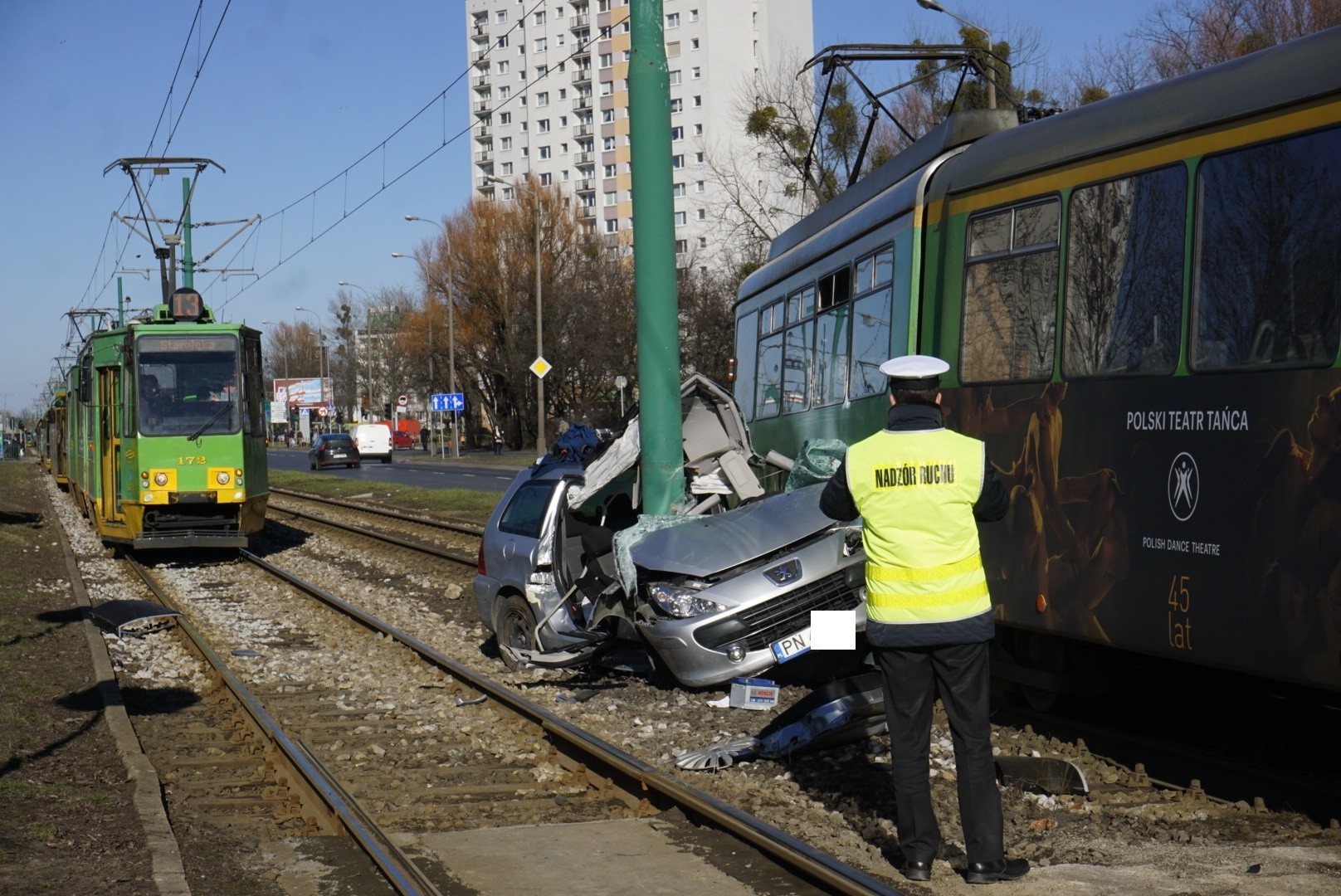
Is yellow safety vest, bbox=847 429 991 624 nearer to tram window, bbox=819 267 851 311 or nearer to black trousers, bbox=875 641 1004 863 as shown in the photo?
black trousers, bbox=875 641 1004 863

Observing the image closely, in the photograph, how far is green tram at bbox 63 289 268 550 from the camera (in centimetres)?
2053

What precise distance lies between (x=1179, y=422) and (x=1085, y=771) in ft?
5.92

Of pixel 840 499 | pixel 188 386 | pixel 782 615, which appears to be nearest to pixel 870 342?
pixel 782 615

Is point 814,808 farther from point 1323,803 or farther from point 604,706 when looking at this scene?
point 604,706

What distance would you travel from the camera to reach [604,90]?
105250mm

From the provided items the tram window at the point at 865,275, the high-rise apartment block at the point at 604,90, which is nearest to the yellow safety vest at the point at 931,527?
the tram window at the point at 865,275

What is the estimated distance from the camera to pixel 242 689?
10.4 m

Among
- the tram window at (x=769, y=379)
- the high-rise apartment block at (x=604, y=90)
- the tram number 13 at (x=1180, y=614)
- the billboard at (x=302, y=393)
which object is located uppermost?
the high-rise apartment block at (x=604, y=90)

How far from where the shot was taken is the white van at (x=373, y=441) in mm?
71750

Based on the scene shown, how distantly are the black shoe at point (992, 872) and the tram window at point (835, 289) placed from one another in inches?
250

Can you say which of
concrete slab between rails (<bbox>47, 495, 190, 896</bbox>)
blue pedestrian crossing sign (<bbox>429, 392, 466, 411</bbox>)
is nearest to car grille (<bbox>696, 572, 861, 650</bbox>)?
concrete slab between rails (<bbox>47, 495, 190, 896</bbox>)

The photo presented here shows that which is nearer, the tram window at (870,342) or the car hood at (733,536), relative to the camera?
the car hood at (733,536)

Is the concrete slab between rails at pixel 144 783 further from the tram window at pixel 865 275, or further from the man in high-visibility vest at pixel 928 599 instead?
the tram window at pixel 865 275

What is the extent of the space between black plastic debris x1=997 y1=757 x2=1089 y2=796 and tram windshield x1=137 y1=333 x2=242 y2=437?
16.0 meters
